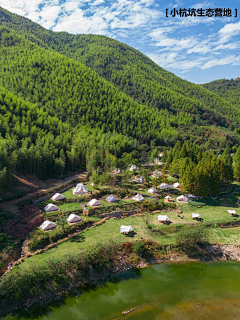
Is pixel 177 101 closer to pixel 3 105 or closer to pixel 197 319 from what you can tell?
pixel 3 105

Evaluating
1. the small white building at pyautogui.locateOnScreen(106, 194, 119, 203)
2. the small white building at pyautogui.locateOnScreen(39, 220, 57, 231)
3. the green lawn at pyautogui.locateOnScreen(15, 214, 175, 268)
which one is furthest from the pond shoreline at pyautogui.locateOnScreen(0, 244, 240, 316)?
the small white building at pyautogui.locateOnScreen(106, 194, 119, 203)

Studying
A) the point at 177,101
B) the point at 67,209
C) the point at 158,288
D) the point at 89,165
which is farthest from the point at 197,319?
the point at 177,101

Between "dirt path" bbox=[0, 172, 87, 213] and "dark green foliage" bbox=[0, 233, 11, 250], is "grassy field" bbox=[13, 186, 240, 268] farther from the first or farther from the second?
"dirt path" bbox=[0, 172, 87, 213]

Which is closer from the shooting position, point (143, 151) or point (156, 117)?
point (143, 151)

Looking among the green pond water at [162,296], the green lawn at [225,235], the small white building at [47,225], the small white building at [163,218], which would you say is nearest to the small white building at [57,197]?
the small white building at [47,225]

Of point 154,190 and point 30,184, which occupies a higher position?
point 30,184

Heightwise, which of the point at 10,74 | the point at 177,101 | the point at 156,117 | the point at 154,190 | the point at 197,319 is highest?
the point at 10,74

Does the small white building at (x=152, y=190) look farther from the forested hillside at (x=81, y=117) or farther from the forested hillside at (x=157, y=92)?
the forested hillside at (x=157, y=92)
